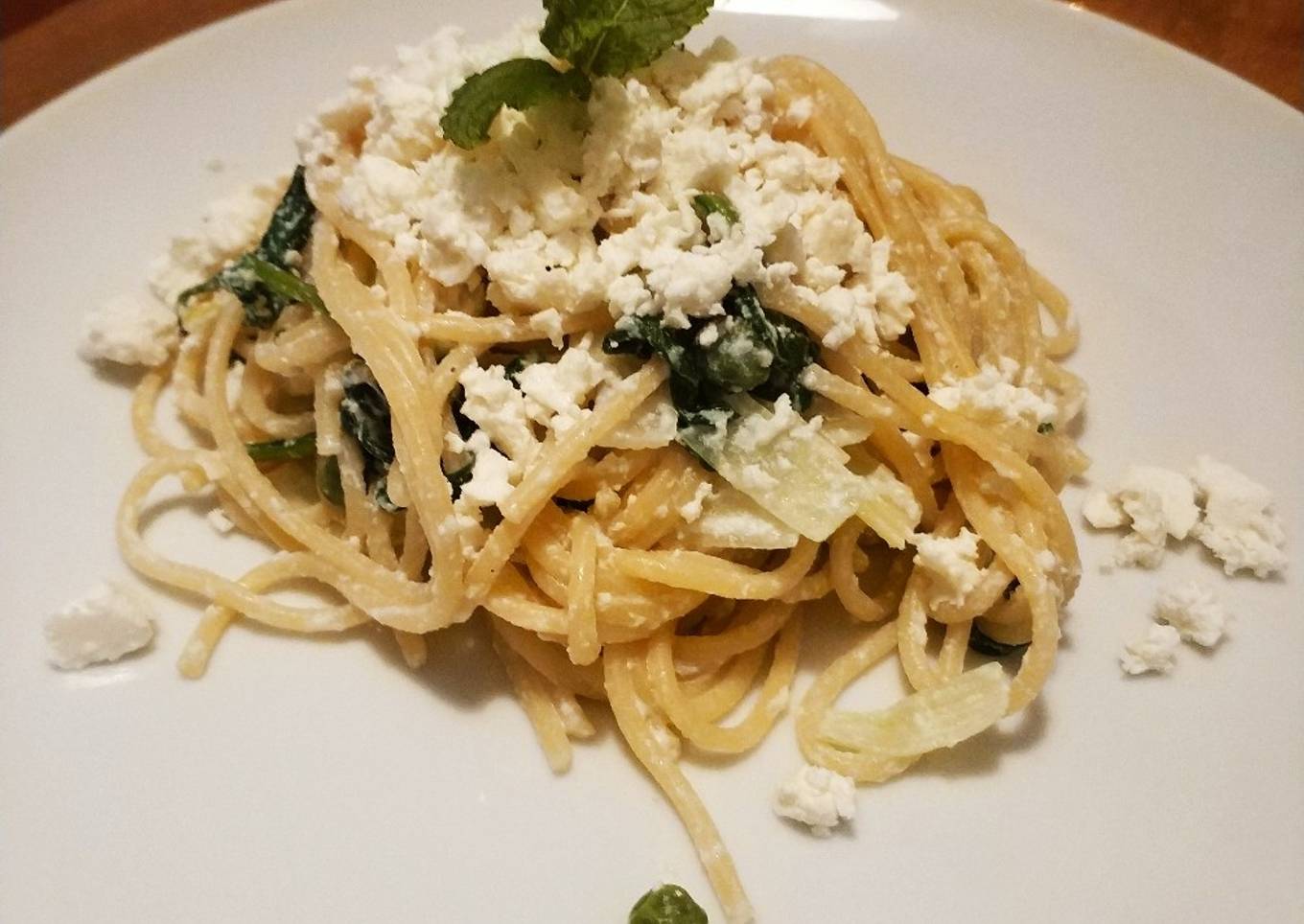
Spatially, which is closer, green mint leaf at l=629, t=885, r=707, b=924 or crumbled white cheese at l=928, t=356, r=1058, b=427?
green mint leaf at l=629, t=885, r=707, b=924

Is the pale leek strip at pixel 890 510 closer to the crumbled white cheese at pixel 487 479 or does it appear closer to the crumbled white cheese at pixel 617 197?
the crumbled white cheese at pixel 617 197

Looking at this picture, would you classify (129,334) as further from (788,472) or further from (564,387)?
(788,472)

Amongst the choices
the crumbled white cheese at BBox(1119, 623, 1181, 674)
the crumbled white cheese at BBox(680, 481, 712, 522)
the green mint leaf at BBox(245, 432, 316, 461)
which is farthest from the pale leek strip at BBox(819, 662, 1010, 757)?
the green mint leaf at BBox(245, 432, 316, 461)

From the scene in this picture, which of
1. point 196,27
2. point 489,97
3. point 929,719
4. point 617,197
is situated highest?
point 489,97

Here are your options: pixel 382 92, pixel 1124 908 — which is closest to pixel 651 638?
pixel 1124 908

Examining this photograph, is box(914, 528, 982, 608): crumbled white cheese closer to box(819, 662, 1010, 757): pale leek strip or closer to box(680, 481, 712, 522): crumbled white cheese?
box(819, 662, 1010, 757): pale leek strip

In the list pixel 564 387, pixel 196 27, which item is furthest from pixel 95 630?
pixel 196 27

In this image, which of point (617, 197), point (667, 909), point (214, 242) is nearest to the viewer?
point (667, 909)
